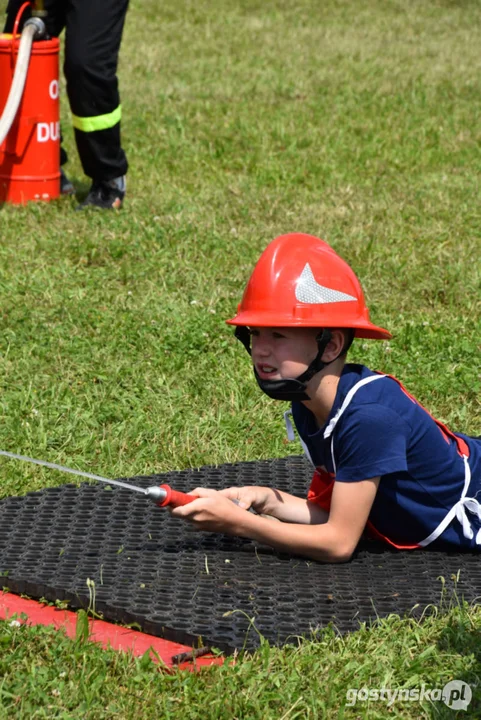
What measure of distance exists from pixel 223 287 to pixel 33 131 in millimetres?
1817

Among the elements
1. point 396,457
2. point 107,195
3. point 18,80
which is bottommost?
point 107,195

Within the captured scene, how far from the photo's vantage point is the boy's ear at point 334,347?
323 cm

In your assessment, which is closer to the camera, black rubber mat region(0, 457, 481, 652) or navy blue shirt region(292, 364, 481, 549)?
black rubber mat region(0, 457, 481, 652)

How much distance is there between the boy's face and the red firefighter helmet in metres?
0.06

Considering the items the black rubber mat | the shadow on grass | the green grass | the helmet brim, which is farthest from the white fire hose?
the shadow on grass

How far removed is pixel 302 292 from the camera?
10.3ft

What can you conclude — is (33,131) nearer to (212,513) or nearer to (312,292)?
(312,292)

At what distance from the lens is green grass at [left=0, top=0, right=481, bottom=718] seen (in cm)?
277

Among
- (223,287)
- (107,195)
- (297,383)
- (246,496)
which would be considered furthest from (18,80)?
(297,383)

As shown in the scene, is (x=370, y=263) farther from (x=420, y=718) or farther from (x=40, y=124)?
(x=420, y=718)

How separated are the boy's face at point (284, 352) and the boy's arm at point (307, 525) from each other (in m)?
0.35

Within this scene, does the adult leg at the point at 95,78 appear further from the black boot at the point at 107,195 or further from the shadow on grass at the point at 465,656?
the shadow on grass at the point at 465,656

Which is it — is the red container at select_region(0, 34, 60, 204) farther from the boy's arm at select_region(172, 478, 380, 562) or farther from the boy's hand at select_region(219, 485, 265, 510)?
the boy's arm at select_region(172, 478, 380, 562)

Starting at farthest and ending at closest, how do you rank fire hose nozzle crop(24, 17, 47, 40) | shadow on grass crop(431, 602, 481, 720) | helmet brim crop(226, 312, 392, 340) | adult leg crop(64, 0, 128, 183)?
fire hose nozzle crop(24, 17, 47, 40) < adult leg crop(64, 0, 128, 183) < helmet brim crop(226, 312, 392, 340) < shadow on grass crop(431, 602, 481, 720)
